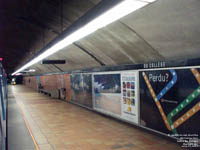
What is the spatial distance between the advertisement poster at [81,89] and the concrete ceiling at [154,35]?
271cm

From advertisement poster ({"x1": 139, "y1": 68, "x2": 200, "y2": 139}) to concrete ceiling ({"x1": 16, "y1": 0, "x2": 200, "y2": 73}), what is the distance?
1.50ft

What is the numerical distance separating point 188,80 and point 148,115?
69.0 inches

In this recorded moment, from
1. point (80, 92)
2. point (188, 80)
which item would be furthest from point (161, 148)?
point (80, 92)

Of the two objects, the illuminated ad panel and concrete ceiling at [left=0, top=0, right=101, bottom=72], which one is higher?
concrete ceiling at [left=0, top=0, right=101, bottom=72]

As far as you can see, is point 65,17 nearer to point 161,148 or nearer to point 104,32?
point 104,32

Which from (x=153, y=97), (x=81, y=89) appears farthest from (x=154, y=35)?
(x=81, y=89)

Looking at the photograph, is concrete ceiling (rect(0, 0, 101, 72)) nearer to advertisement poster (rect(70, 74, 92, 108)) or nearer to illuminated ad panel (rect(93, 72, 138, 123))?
illuminated ad panel (rect(93, 72, 138, 123))

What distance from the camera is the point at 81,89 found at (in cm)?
1051

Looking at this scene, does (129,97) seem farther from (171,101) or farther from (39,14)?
(39,14)

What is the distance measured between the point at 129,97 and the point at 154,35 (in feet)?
8.17

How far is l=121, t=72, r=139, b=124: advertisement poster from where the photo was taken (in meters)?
6.17

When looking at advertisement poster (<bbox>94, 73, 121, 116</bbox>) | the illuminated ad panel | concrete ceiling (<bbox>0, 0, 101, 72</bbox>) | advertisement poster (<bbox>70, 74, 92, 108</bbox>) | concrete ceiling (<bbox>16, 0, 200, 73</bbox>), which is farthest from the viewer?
advertisement poster (<bbox>70, 74, 92, 108</bbox>)

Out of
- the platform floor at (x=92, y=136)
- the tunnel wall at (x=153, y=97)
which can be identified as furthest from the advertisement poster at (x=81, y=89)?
the platform floor at (x=92, y=136)

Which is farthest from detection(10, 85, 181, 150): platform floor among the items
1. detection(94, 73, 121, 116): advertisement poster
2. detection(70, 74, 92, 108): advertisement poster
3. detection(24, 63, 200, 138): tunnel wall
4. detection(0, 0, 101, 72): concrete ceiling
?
detection(0, 0, 101, 72): concrete ceiling
